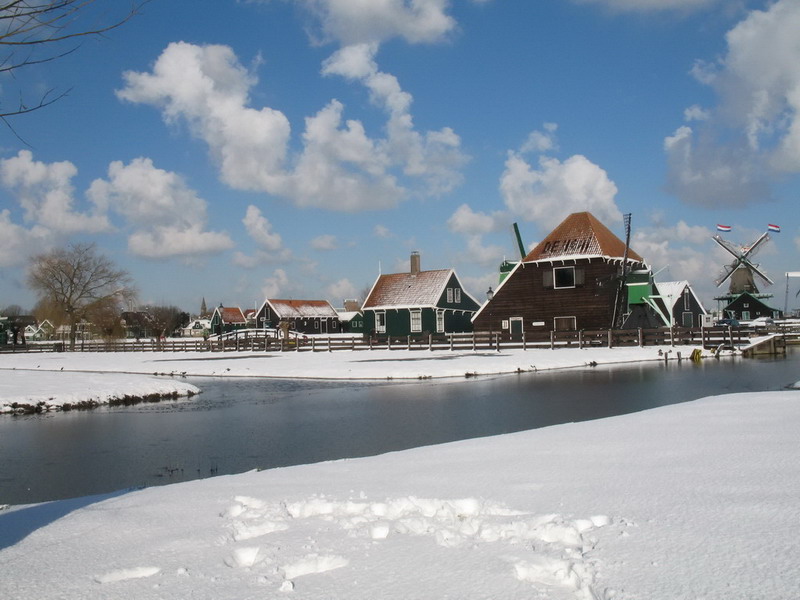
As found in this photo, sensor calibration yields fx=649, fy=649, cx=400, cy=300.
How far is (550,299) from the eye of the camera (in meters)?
43.8

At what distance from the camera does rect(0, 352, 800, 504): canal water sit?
1008cm

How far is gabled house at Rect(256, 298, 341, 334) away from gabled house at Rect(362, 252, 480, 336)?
22.8m

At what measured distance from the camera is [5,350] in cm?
Result: 6612

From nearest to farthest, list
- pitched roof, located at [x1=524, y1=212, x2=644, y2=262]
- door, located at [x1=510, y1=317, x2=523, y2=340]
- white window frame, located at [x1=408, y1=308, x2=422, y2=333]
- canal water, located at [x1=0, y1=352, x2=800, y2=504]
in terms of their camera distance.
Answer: canal water, located at [x1=0, y1=352, x2=800, y2=504], pitched roof, located at [x1=524, y1=212, x2=644, y2=262], door, located at [x1=510, y1=317, x2=523, y2=340], white window frame, located at [x1=408, y1=308, x2=422, y2=333]

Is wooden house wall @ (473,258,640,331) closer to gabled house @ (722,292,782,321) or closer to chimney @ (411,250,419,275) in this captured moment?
chimney @ (411,250,419,275)

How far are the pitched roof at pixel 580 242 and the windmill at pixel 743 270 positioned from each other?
116 ft

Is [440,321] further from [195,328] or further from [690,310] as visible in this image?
[195,328]

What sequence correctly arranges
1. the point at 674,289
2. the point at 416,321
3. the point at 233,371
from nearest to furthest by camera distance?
the point at 233,371 < the point at 674,289 < the point at 416,321

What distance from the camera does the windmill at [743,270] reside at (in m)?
72.6

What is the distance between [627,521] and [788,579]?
1036 mm

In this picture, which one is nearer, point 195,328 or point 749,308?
point 749,308

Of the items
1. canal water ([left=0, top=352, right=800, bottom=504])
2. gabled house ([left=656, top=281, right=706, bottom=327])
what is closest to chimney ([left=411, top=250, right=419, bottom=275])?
gabled house ([left=656, top=281, right=706, bottom=327])

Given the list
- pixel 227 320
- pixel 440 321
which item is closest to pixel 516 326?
pixel 440 321

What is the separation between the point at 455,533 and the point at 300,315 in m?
80.1
